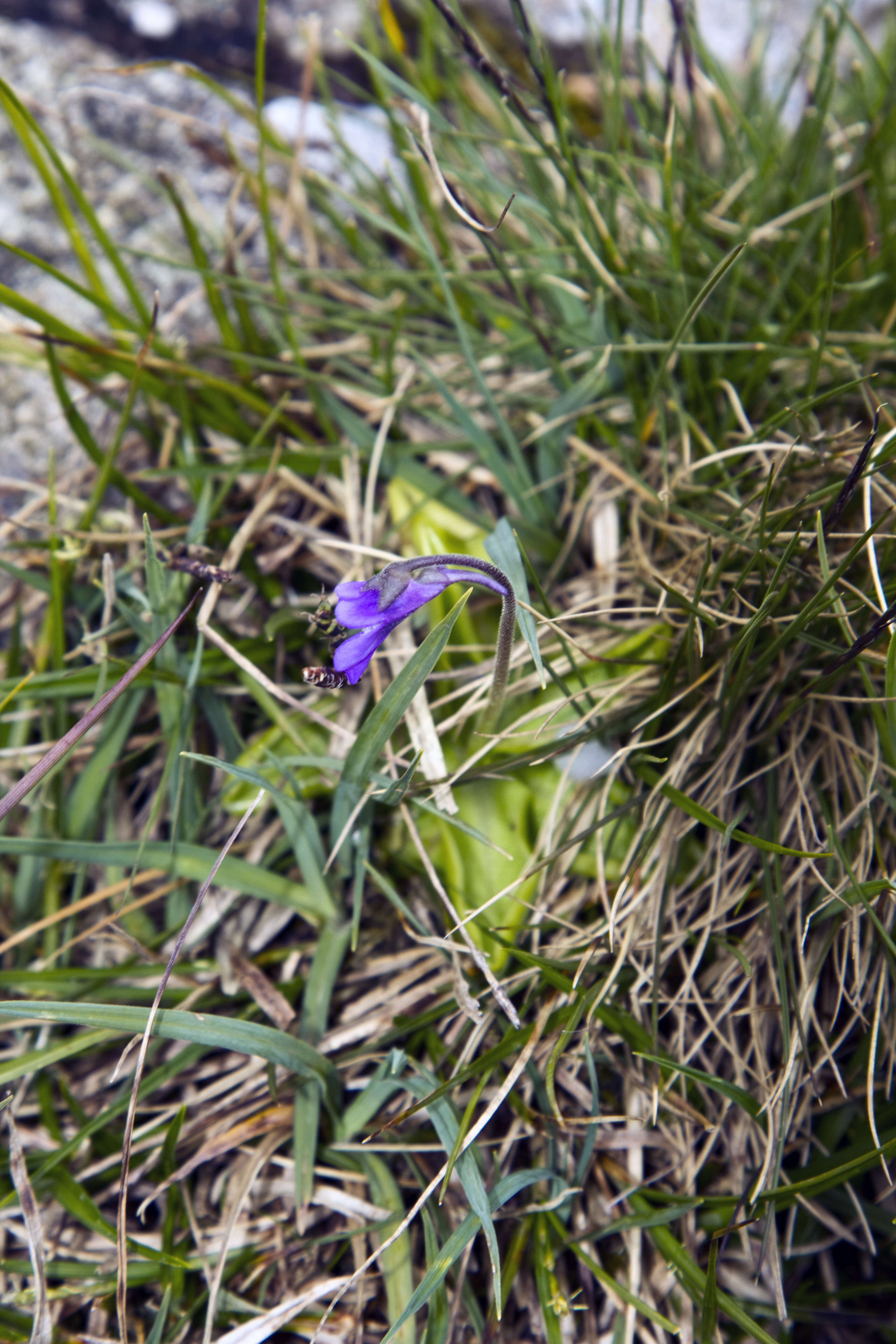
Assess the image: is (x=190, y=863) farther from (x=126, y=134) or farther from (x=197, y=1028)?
(x=126, y=134)

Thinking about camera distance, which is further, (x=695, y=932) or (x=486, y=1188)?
(x=695, y=932)

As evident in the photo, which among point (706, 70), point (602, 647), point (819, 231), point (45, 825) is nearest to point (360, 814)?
point (602, 647)

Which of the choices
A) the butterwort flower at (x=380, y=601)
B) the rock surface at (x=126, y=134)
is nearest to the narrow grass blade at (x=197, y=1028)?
the butterwort flower at (x=380, y=601)

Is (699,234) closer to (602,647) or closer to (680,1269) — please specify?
(602,647)

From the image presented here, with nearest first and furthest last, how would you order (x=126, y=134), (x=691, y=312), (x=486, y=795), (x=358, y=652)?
(x=358, y=652) → (x=691, y=312) → (x=486, y=795) → (x=126, y=134)

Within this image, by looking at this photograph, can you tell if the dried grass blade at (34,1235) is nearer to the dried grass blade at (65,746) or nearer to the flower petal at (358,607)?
the dried grass blade at (65,746)

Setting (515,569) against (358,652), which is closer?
(358,652)

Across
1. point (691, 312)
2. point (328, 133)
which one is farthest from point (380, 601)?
point (328, 133)

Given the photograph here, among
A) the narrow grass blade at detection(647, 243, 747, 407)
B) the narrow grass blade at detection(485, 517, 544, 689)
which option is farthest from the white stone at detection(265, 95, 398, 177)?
the narrow grass blade at detection(485, 517, 544, 689)
